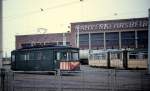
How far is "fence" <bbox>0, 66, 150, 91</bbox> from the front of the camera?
421 centimetres

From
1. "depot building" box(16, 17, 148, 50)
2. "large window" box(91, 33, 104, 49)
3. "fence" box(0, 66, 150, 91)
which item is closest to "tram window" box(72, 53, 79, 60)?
"depot building" box(16, 17, 148, 50)

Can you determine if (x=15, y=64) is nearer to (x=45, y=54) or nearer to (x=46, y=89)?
(x=45, y=54)

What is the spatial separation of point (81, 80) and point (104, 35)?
2362mm

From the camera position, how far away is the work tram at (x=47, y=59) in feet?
28.0

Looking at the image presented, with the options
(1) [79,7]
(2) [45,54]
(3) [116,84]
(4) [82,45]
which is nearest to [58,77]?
(3) [116,84]

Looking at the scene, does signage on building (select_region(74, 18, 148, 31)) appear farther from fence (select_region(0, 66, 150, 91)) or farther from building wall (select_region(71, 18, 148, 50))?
fence (select_region(0, 66, 150, 91))

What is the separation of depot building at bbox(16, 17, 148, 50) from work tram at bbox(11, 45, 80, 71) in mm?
1473

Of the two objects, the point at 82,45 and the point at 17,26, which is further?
the point at 82,45

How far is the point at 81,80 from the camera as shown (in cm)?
442

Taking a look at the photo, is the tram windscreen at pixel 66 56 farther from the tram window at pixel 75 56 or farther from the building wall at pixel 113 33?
the building wall at pixel 113 33

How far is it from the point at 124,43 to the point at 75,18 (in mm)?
1335

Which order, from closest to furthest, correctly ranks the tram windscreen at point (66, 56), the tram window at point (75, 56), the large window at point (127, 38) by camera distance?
the large window at point (127, 38), the tram window at point (75, 56), the tram windscreen at point (66, 56)

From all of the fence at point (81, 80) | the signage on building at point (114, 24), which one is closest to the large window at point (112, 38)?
the signage on building at point (114, 24)

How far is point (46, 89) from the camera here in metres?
5.14
